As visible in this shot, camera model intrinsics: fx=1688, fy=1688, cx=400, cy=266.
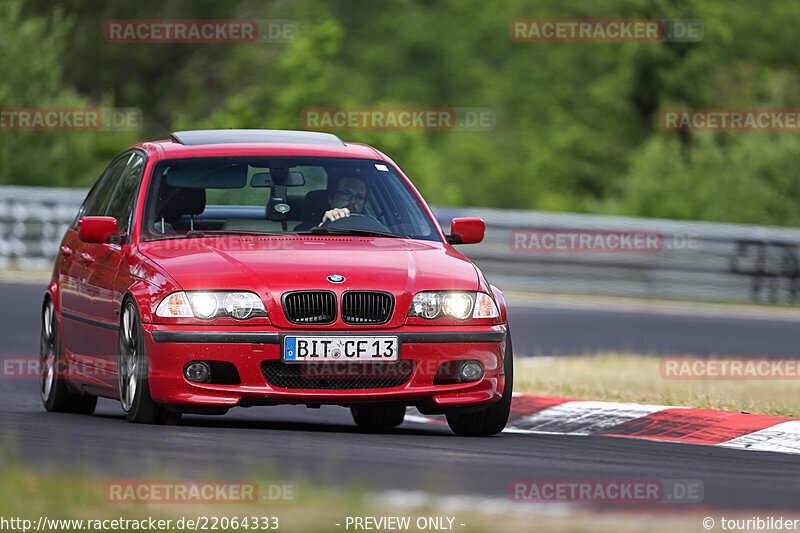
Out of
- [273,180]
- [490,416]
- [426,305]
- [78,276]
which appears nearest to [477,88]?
[78,276]

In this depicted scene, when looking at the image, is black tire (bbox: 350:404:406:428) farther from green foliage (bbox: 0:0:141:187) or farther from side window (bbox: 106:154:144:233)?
green foliage (bbox: 0:0:141:187)

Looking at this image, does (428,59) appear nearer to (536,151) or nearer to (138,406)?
(536,151)

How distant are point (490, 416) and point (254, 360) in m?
1.40

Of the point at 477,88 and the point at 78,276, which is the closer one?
the point at 78,276

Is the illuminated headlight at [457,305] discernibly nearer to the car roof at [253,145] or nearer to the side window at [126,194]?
the car roof at [253,145]

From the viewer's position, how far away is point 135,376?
27.4 feet

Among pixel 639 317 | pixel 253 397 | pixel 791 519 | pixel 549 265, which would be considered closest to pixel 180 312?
pixel 253 397

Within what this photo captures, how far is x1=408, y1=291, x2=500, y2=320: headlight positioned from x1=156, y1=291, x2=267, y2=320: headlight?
765 mm

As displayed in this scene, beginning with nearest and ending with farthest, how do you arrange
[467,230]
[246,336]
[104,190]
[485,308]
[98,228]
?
[246,336] < [485,308] < [98,228] < [467,230] < [104,190]

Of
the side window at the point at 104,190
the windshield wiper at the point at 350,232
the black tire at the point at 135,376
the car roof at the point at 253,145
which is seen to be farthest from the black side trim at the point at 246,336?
the side window at the point at 104,190

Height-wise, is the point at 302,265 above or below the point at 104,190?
below

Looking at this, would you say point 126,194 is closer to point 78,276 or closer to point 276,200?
point 78,276

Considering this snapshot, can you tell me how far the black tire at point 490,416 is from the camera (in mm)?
8664

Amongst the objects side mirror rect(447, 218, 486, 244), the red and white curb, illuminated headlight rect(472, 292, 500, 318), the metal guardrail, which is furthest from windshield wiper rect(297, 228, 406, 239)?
the metal guardrail
